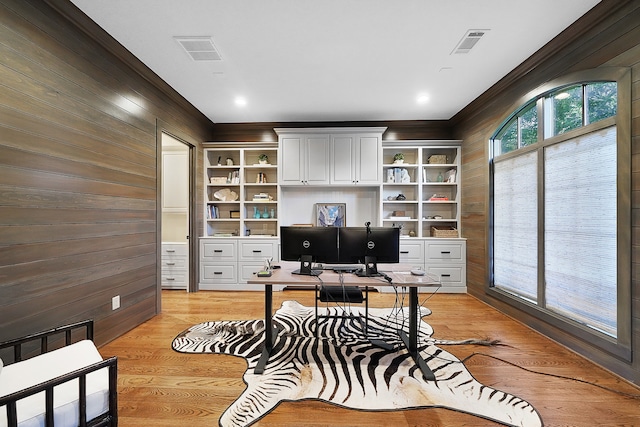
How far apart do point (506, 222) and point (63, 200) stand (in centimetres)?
445

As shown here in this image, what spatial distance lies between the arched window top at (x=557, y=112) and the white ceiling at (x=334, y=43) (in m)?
0.48

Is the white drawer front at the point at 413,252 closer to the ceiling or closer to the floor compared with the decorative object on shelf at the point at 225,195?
closer to the floor

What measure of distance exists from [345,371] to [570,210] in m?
2.44

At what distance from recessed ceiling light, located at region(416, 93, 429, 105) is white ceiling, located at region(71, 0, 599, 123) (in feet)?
0.25

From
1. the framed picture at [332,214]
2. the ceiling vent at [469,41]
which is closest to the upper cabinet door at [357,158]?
the framed picture at [332,214]

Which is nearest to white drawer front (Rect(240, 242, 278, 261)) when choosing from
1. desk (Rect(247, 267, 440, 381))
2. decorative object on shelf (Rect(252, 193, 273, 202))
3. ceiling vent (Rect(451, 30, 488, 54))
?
decorative object on shelf (Rect(252, 193, 273, 202))

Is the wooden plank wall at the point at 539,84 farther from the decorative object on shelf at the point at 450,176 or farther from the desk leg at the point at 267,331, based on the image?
the desk leg at the point at 267,331

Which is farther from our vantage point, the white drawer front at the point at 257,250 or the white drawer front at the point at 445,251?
the white drawer front at the point at 257,250

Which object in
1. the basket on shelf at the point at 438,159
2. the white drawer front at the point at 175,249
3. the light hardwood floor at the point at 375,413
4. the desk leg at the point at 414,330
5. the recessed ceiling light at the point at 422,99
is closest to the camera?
the light hardwood floor at the point at 375,413

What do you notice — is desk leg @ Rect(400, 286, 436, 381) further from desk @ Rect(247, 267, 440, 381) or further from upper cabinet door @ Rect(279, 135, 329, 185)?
upper cabinet door @ Rect(279, 135, 329, 185)

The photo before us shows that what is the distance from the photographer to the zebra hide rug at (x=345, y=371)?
1734 millimetres

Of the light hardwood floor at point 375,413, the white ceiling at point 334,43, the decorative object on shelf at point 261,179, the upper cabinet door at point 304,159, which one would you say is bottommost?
the light hardwood floor at point 375,413

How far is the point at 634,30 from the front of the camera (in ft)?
6.31

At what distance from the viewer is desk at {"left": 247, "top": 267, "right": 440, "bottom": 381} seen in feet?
6.80
